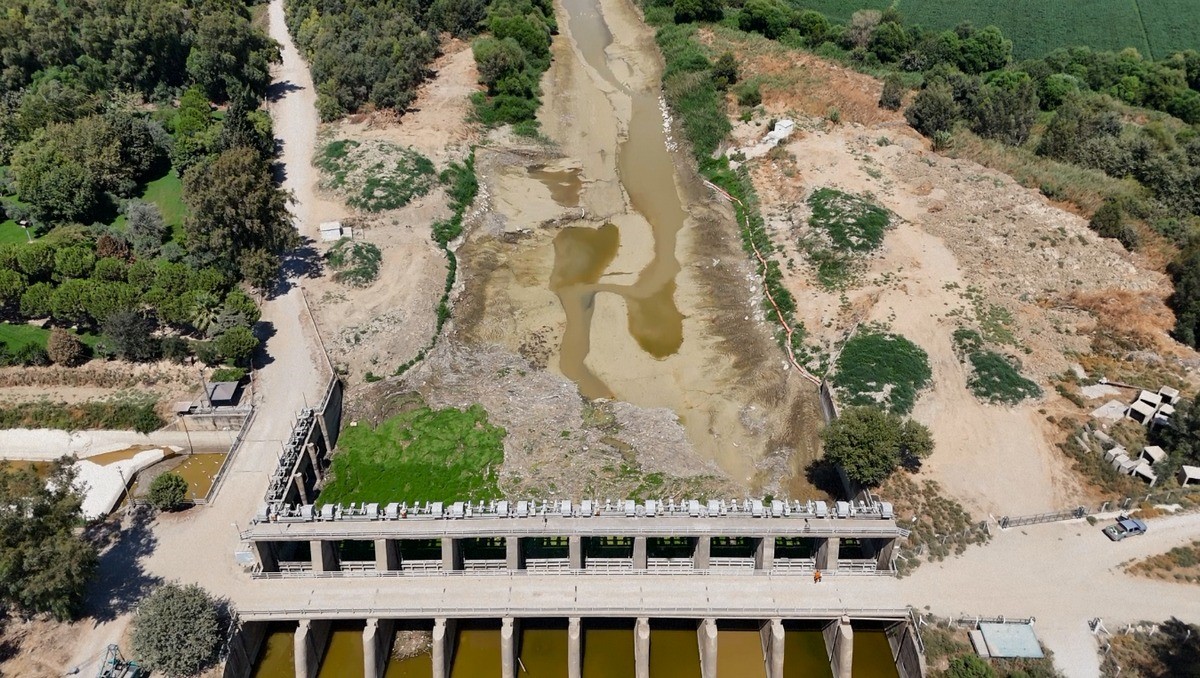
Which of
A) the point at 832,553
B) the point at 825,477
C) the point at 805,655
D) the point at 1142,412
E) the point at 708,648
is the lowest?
the point at 805,655

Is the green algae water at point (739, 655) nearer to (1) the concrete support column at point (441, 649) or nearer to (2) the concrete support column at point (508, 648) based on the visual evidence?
(2) the concrete support column at point (508, 648)

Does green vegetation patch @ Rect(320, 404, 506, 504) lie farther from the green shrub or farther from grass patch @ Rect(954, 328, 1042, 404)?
grass patch @ Rect(954, 328, 1042, 404)

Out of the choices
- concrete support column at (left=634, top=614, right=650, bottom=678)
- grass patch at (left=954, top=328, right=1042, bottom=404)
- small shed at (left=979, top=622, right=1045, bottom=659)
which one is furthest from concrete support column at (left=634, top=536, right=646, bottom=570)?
grass patch at (left=954, top=328, right=1042, bottom=404)

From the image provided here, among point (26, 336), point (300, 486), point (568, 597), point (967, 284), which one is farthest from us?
point (967, 284)

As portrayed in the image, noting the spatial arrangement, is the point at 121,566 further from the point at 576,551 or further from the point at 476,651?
the point at 576,551

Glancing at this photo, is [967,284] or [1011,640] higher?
[967,284]

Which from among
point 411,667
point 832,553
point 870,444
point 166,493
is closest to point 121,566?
point 166,493
